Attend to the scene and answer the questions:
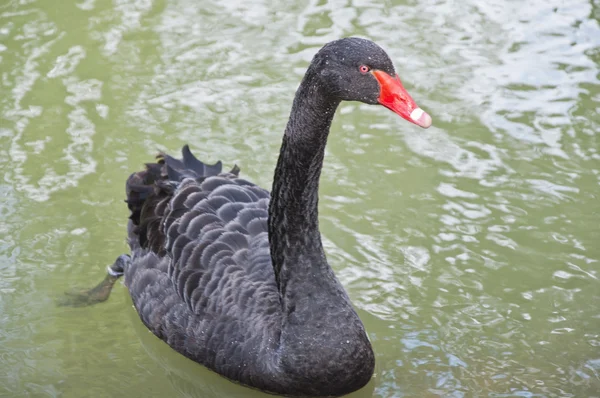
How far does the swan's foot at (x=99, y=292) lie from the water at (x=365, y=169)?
0.22ft

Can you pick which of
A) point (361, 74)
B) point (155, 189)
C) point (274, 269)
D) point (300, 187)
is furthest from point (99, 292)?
point (361, 74)

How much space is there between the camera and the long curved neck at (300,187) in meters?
4.23

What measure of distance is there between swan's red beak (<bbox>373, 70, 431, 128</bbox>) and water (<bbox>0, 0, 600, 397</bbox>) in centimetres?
169

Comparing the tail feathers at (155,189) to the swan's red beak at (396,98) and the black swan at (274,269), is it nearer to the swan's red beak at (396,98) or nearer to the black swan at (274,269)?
the black swan at (274,269)

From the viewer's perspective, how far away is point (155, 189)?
556 centimetres

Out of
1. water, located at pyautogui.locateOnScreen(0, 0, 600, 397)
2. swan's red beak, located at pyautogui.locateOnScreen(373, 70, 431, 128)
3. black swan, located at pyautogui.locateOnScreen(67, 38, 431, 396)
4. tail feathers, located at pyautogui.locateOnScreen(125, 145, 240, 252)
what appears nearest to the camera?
swan's red beak, located at pyautogui.locateOnScreen(373, 70, 431, 128)

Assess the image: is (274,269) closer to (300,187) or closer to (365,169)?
(300,187)

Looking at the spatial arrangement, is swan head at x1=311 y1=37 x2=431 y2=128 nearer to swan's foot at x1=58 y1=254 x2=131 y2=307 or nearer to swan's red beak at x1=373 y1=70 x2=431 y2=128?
swan's red beak at x1=373 y1=70 x2=431 y2=128

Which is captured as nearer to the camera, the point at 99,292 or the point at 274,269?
the point at 274,269

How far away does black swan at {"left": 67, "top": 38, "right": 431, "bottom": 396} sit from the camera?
13.6 ft

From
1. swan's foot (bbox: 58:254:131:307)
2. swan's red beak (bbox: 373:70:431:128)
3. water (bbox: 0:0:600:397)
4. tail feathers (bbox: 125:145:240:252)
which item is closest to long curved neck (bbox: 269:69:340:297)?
swan's red beak (bbox: 373:70:431:128)

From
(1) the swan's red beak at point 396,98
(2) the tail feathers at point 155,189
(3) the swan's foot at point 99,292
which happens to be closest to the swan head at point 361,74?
(1) the swan's red beak at point 396,98

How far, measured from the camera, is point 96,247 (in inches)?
235

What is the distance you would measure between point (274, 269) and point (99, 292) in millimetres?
1400
